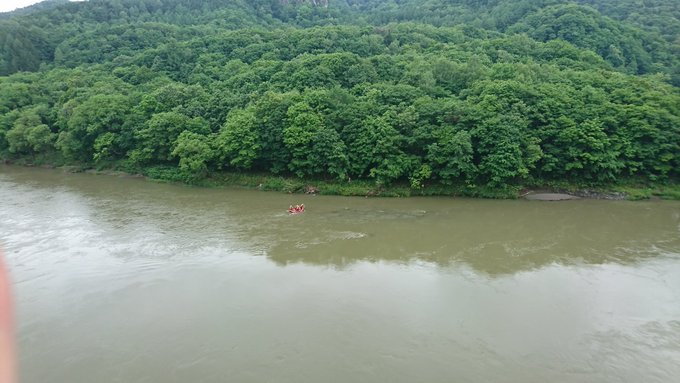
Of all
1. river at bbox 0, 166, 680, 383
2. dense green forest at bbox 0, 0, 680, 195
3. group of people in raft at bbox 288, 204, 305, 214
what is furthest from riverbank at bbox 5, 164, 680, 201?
group of people in raft at bbox 288, 204, 305, 214

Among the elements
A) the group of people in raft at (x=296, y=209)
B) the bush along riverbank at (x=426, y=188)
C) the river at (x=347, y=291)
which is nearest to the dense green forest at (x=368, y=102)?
the bush along riverbank at (x=426, y=188)

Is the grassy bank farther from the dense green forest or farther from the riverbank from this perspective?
the dense green forest

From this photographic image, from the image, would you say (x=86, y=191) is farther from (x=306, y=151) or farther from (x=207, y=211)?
(x=306, y=151)

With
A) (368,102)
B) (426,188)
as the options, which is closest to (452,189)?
(426,188)

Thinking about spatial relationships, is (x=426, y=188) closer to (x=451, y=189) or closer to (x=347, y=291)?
(x=451, y=189)

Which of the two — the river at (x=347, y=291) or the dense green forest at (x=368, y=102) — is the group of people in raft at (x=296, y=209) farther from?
the dense green forest at (x=368, y=102)

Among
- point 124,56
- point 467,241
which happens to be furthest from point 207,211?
point 124,56
